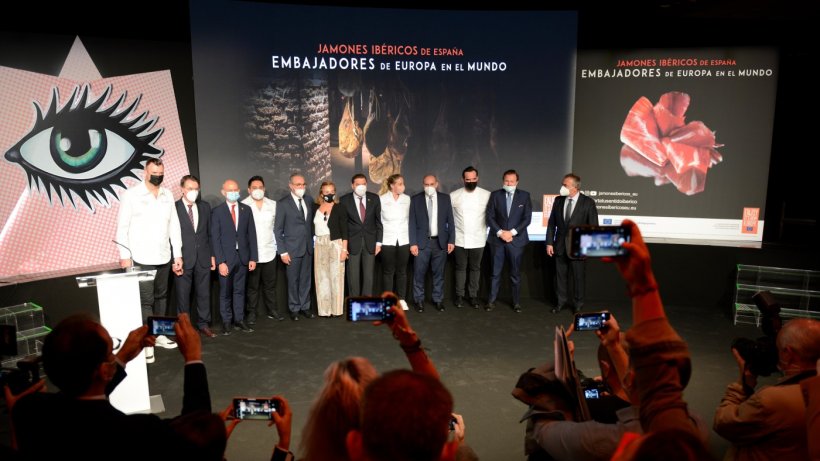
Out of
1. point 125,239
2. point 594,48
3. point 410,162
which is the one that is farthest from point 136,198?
point 594,48

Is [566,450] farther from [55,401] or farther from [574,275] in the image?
[574,275]

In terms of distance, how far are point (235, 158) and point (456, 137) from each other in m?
2.70

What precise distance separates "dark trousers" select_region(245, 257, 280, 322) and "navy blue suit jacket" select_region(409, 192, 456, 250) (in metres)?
1.63

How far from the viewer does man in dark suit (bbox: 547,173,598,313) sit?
657cm

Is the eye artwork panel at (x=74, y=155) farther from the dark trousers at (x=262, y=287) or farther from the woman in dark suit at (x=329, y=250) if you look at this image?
the woman in dark suit at (x=329, y=250)

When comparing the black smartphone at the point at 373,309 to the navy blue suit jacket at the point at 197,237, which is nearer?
the black smartphone at the point at 373,309

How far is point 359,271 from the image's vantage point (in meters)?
6.84

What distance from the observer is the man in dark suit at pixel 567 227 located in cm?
657

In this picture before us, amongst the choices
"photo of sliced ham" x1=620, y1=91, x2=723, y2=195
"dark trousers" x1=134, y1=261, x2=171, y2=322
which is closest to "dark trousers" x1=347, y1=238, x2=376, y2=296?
"dark trousers" x1=134, y1=261, x2=171, y2=322

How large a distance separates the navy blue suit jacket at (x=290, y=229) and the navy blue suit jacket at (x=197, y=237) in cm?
72

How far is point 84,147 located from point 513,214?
4.61 metres

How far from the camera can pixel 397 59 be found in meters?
7.23

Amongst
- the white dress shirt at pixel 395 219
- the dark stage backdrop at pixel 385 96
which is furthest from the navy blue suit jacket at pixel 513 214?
the white dress shirt at pixel 395 219

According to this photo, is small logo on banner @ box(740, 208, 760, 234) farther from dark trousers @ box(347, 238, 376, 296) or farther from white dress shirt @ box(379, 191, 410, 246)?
dark trousers @ box(347, 238, 376, 296)
